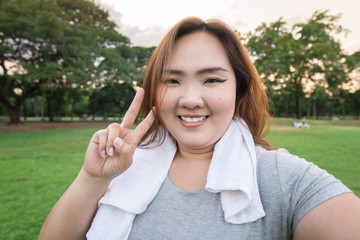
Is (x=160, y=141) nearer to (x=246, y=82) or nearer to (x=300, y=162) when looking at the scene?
(x=246, y=82)

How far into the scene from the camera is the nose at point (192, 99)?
44.3 inches

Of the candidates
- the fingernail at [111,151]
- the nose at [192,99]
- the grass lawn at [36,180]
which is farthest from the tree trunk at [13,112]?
the nose at [192,99]

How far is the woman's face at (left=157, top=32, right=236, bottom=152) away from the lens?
1140 mm

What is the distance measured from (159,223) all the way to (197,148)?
1.44ft

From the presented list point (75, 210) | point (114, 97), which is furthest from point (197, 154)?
point (114, 97)

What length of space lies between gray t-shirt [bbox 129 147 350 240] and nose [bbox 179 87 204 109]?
41 cm

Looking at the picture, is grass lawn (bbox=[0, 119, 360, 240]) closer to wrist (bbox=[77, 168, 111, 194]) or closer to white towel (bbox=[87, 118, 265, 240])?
white towel (bbox=[87, 118, 265, 240])

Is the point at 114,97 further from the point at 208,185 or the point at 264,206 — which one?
the point at 264,206

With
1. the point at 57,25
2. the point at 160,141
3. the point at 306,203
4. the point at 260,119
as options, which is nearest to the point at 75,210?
the point at 160,141

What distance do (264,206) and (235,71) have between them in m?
0.76

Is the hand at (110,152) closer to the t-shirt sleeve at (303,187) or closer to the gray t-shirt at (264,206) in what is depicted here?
the gray t-shirt at (264,206)

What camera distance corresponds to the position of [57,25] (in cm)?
1323

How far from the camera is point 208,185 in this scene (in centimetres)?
102

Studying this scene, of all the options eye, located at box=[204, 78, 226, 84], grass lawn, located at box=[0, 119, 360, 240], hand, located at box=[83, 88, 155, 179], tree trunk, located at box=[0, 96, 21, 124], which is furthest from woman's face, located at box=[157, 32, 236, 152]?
tree trunk, located at box=[0, 96, 21, 124]
